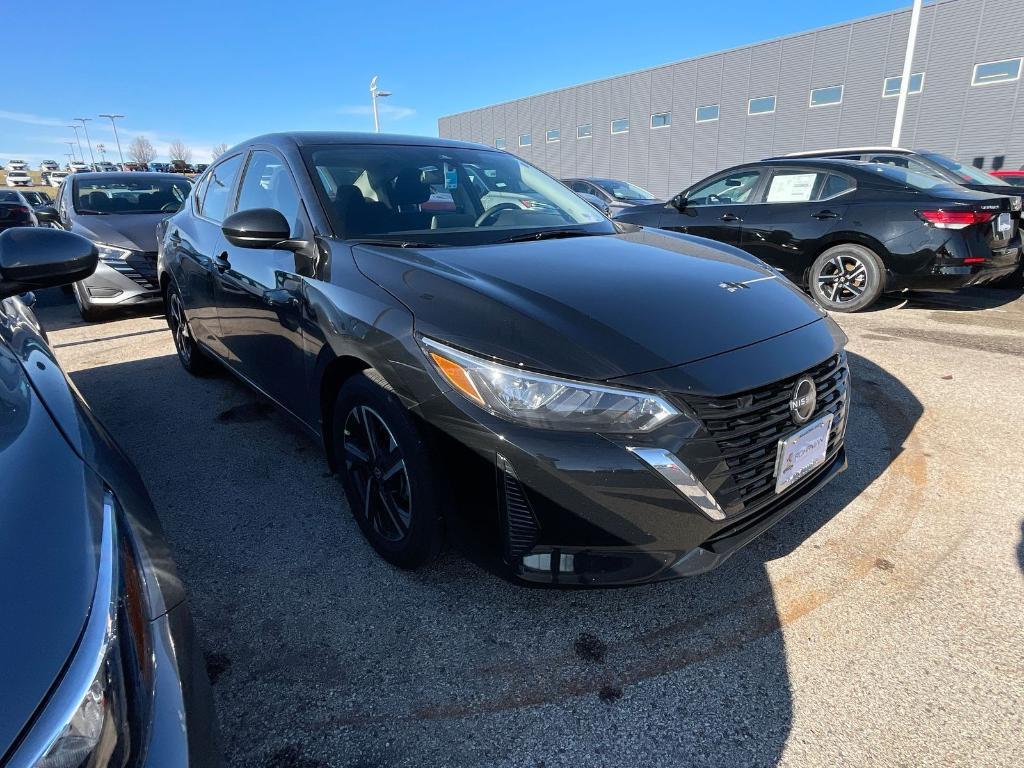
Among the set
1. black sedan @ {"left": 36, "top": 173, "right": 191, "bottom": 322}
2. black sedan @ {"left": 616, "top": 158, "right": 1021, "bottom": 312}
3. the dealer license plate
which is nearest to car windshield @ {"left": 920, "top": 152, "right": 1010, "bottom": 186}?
black sedan @ {"left": 616, "top": 158, "right": 1021, "bottom": 312}

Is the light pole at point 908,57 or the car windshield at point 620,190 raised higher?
the light pole at point 908,57

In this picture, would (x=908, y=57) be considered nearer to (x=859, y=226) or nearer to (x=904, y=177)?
(x=904, y=177)

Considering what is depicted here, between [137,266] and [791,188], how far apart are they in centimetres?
678

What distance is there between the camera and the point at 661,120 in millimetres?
29438

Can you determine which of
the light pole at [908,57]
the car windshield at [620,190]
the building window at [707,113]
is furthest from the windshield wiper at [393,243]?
the building window at [707,113]

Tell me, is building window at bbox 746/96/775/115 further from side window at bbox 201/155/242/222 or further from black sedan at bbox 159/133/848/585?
side window at bbox 201/155/242/222

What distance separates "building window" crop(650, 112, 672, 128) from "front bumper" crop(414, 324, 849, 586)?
30954mm

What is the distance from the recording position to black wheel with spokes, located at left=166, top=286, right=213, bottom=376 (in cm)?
431

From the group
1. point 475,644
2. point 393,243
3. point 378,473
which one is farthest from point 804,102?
point 475,644

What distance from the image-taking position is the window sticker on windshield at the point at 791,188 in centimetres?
620

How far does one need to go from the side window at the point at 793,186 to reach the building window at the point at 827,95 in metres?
21.3

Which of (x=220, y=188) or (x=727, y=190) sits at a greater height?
(x=220, y=188)

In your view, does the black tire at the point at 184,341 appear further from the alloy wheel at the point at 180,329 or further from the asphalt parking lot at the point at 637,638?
the asphalt parking lot at the point at 637,638

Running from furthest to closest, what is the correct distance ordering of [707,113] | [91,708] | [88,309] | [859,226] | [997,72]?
1. [707,113]
2. [997,72]
3. [88,309]
4. [859,226]
5. [91,708]
